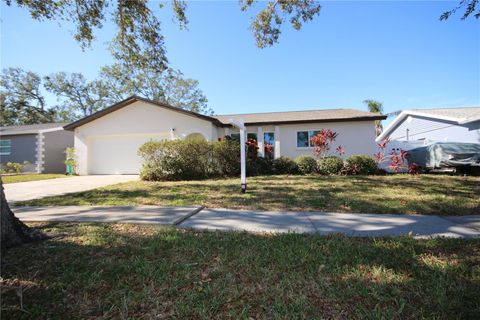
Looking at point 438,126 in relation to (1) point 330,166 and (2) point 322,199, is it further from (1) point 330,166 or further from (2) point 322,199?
(2) point 322,199

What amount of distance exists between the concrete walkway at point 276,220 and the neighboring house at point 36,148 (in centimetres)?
1661

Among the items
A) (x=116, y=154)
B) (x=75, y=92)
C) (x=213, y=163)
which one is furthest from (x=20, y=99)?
(x=213, y=163)

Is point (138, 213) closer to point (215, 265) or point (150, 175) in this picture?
point (215, 265)

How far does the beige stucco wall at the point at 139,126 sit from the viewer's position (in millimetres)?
14602

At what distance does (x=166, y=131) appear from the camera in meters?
14.8

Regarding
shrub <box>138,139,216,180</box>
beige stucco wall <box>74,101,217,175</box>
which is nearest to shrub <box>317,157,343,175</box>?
shrub <box>138,139,216,180</box>

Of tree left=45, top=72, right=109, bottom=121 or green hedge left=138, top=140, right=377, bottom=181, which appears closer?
green hedge left=138, top=140, right=377, bottom=181

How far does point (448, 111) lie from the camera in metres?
16.5

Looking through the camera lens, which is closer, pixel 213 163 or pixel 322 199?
pixel 322 199

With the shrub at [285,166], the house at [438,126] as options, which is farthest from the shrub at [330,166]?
the house at [438,126]

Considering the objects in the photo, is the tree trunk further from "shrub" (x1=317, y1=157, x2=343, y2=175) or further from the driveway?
"shrub" (x1=317, y1=157, x2=343, y2=175)

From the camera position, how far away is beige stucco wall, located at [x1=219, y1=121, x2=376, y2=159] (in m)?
14.5

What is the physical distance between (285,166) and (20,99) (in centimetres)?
3855

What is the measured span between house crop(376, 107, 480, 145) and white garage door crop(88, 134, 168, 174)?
17115mm
